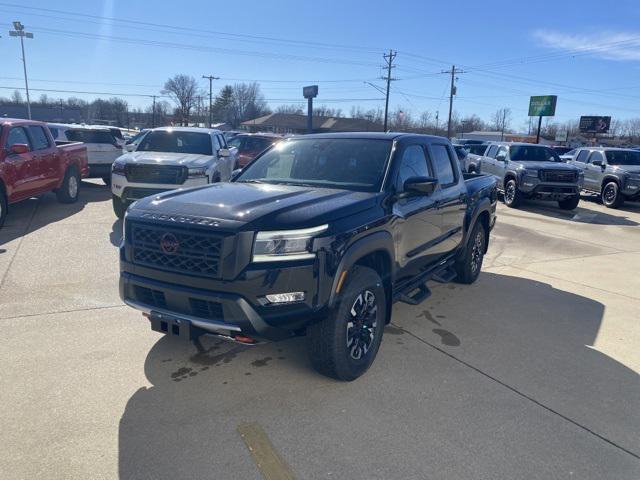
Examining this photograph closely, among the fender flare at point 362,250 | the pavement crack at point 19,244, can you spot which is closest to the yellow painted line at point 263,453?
the fender flare at point 362,250

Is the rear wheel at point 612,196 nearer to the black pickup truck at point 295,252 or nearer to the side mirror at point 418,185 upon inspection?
the black pickup truck at point 295,252

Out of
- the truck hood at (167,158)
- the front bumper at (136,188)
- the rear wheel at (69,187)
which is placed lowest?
the rear wheel at (69,187)

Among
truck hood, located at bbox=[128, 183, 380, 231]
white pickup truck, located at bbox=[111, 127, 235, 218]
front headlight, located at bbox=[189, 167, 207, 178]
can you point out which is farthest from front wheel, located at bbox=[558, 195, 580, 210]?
truck hood, located at bbox=[128, 183, 380, 231]

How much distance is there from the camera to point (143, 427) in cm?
296

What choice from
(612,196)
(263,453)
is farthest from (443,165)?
(612,196)

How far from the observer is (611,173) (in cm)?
1477

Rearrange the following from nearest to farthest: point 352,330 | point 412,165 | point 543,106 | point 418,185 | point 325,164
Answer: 1. point 352,330
2. point 418,185
3. point 325,164
4. point 412,165
5. point 543,106

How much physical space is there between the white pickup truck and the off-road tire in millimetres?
4918

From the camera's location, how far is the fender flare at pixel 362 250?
10.4 feet

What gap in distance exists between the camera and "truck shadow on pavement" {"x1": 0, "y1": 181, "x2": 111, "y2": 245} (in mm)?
8156

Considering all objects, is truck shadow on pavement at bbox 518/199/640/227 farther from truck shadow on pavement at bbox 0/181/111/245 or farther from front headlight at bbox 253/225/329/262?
truck shadow on pavement at bbox 0/181/111/245

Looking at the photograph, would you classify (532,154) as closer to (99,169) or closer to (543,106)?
(99,169)

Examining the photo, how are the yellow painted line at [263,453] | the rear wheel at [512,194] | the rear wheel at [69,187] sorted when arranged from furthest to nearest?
the rear wheel at [512,194] → the rear wheel at [69,187] → the yellow painted line at [263,453]

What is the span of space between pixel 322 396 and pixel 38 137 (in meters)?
9.12
